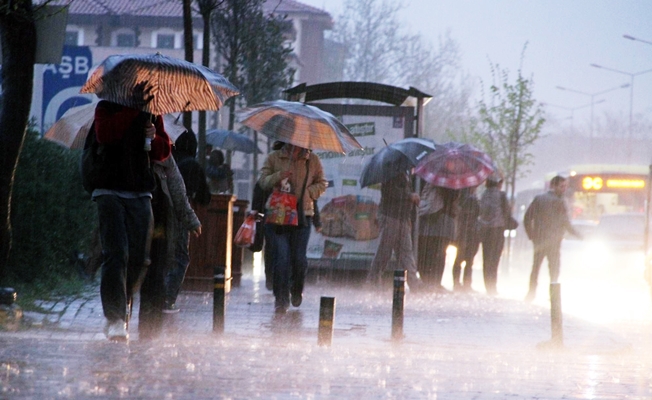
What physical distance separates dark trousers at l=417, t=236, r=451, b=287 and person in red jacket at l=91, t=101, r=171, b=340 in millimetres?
9022

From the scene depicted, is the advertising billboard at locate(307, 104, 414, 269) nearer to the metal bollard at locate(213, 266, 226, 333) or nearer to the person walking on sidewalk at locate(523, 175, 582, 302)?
the person walking on sidewalk at locate(523, 175, 582, 302)

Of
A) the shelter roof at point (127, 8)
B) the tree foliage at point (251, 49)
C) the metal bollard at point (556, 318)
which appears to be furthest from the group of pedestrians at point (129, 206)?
the shelter roof at point (127, 8)

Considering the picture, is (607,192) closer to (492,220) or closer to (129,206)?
(492,220)

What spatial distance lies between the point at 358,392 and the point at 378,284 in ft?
31.9

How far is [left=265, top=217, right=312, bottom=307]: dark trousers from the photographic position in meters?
11.5

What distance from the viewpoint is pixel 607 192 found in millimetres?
30156

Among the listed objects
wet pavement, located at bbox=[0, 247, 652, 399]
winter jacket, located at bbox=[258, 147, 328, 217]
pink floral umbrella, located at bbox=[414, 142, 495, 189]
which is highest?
pink floral umbrella, located at bbox=[414, 142, 495, 189]

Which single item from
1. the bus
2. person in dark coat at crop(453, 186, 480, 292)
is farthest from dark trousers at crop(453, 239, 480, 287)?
the bus

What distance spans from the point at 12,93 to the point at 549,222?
29.4 ft

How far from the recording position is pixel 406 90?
16.8 meters

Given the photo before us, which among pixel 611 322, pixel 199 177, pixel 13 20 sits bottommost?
pixel 611 322

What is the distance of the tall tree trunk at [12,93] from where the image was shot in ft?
32.9

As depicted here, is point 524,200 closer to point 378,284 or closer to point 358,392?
point 378,284

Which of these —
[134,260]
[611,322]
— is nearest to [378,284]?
[611,322]
